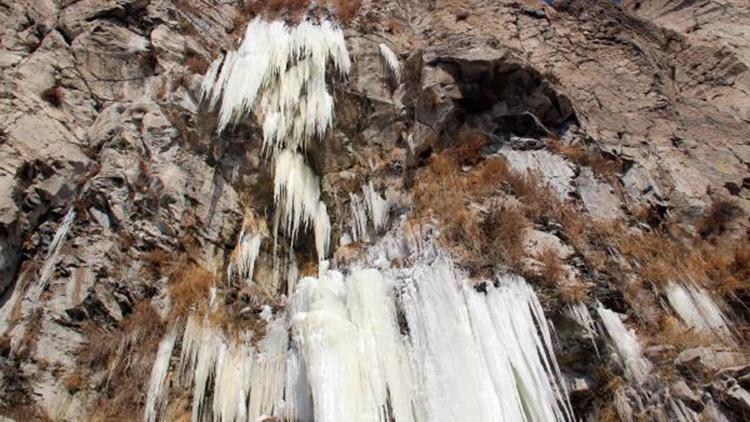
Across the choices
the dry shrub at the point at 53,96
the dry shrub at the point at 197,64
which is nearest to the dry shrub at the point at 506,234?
the dry shrub at the point at 197,64

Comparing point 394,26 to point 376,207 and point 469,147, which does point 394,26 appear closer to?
point 469,147

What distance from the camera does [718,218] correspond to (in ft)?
30.9

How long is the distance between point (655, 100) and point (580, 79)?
1.62 meters

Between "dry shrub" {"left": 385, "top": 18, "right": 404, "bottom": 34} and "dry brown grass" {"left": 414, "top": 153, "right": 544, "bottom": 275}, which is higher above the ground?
"dry shrub" {"left": 385, "top": 18, "right": 404, "bottom": 34}

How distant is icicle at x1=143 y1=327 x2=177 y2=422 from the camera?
7344mm

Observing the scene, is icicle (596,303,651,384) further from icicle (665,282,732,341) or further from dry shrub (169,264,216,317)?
dry shrub (169,264,216,317)

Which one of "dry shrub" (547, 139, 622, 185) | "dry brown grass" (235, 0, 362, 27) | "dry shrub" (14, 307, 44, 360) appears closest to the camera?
"dry shrub" (14, 307, 44, 360)

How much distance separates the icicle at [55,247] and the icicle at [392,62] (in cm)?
677

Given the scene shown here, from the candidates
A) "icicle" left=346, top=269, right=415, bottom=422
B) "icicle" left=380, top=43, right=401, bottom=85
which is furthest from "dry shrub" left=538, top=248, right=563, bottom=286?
"icicle" left=380, top=43, right=401, bottom=85

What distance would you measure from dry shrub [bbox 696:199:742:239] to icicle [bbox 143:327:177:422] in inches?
339

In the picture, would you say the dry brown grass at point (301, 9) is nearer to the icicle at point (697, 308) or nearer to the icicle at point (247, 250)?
the icicle at point (247, 250)

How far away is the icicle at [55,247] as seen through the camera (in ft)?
25.9

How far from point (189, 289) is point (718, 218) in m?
8.80

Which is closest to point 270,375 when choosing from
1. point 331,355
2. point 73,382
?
point 331,355
